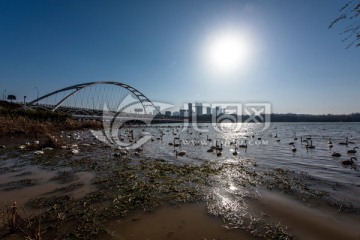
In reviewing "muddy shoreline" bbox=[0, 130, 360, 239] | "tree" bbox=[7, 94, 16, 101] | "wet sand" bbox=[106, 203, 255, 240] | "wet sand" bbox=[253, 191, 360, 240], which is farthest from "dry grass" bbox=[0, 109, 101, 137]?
"tree" bbox=[7, 94, 16, 101]

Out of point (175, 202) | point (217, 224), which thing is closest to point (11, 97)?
point (175, 202)

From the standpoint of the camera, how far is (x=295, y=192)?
659cm

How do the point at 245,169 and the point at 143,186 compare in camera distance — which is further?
the point at 245,169

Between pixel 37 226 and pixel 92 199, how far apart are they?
8.55 ft

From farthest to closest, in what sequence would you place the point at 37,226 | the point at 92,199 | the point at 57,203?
the point at 92,199
the point at 57,203
the point at 37,226

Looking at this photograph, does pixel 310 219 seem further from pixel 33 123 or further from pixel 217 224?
pixel 33 123

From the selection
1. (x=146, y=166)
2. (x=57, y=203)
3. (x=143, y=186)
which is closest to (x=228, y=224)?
(x=143, y=186)

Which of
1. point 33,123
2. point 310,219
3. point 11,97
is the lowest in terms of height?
point 310,219

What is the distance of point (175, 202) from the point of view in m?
5.73

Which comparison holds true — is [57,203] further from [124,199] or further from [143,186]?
[143,186]

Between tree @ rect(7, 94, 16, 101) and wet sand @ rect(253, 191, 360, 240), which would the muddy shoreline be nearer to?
wet sand @ rect(253, 191, 360, 240)

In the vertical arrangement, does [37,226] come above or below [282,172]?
above

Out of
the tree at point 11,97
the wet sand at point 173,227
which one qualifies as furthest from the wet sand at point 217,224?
the tree at point 11,97

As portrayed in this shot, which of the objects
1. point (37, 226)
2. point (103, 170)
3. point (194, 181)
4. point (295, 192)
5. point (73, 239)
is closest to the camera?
point (37, 226)
